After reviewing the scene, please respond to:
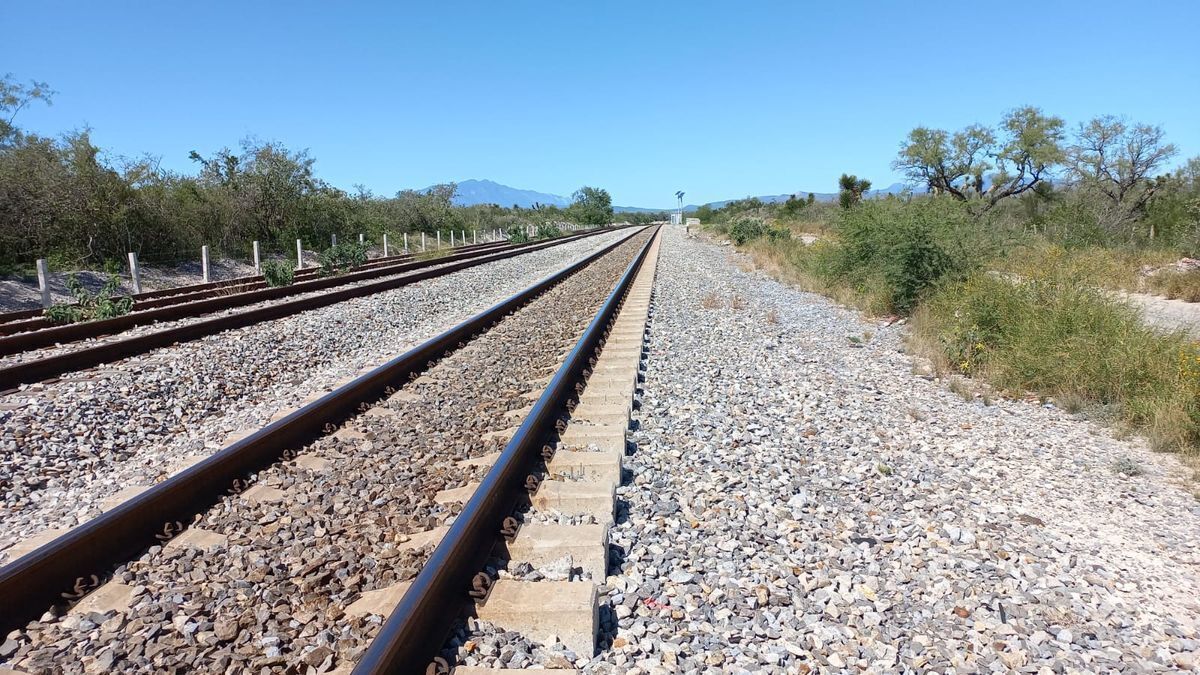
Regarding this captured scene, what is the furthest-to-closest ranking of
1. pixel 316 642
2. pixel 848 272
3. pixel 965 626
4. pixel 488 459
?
pixel 848 272
pixel 488 459
pixel 965 626
pixel 316 642

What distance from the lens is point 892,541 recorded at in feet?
13.0

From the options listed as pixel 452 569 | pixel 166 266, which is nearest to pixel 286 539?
pixel 452 569

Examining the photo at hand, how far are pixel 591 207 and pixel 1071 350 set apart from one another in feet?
384

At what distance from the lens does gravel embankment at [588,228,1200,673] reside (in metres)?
3.03

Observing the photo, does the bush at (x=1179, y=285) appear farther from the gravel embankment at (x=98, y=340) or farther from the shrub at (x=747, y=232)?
the shrub at (x=747, y=232)

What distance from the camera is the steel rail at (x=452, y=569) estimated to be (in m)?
2.57

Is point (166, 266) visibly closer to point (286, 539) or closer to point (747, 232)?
point (286, 539)

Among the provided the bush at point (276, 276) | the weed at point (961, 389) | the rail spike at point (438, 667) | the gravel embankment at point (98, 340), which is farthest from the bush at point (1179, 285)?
the bush at point (276, 276)

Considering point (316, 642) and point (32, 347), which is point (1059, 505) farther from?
point (32, 347)

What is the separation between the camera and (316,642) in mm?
2920

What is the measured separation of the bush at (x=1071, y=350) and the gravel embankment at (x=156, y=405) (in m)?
7.43

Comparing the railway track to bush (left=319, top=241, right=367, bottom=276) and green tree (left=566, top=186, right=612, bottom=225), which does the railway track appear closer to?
bush (left=319, top=241, right=367, bottom=276)

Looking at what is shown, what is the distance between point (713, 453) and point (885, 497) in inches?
49.2

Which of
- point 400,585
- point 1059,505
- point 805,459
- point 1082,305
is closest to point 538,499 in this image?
point 400,585
